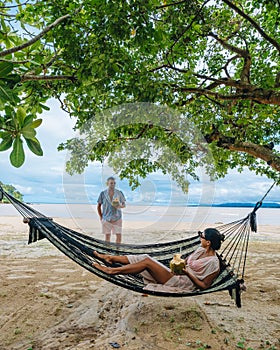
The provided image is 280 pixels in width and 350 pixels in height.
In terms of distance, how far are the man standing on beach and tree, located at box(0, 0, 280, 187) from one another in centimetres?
29

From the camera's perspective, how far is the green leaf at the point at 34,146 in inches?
36.6

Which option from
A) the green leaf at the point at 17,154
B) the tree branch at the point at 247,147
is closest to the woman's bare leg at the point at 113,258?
the green leaf at the point at 17,154

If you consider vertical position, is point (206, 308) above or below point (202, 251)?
below

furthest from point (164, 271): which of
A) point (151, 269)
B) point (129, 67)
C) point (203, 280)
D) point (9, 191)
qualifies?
point (9, 191)

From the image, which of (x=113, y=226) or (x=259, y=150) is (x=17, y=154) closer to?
(x=113, y=226)

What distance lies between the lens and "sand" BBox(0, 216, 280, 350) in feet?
5.05

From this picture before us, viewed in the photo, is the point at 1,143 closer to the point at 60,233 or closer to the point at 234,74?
the point at 60,233

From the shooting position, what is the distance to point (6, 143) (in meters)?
0.93

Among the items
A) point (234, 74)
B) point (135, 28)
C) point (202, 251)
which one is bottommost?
point (202, 251)

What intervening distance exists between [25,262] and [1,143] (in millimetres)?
3088

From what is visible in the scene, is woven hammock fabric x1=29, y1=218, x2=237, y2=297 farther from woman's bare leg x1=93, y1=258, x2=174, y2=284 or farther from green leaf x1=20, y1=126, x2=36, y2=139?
green leaf x1=20, y1=126, x2=36, y2=139

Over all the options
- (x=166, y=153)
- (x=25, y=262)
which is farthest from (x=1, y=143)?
(x=25, y=262)

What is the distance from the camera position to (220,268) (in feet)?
6.35

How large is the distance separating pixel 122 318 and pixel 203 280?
1.81ft
